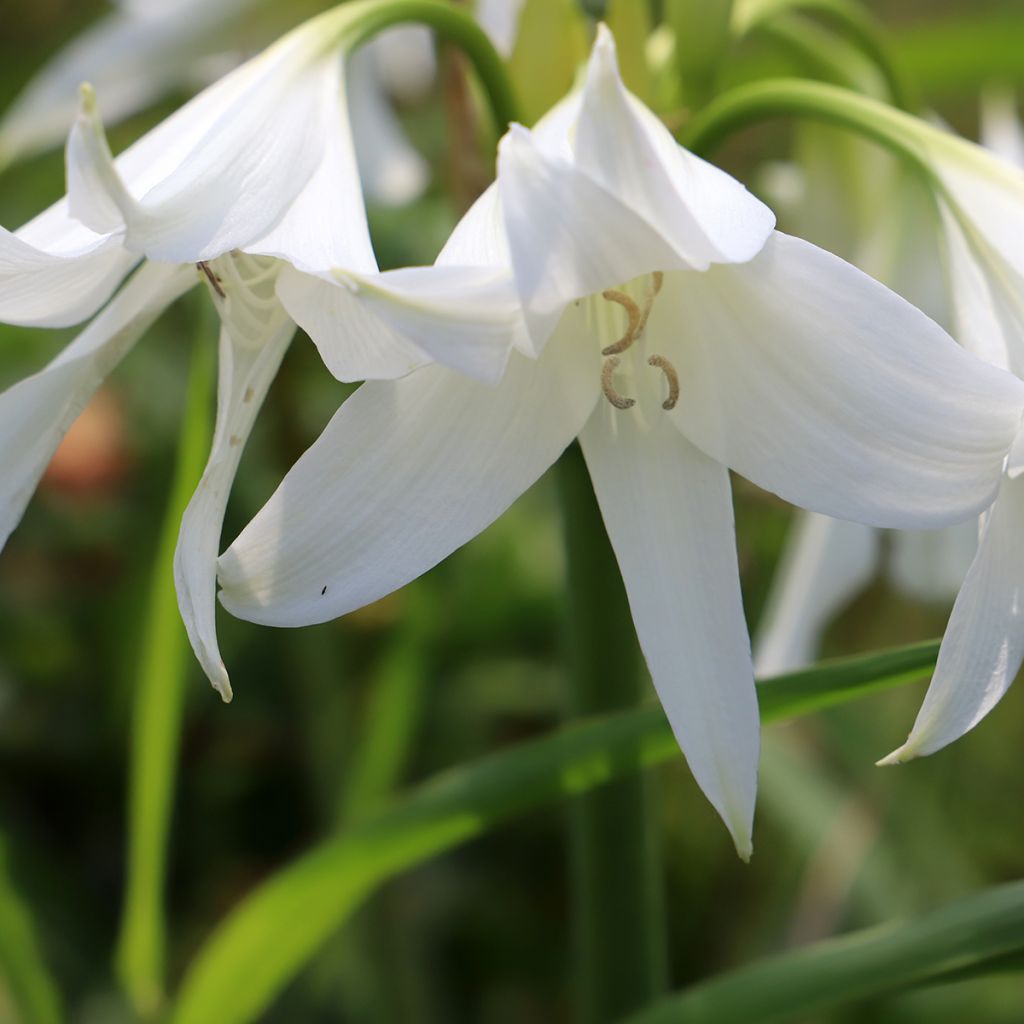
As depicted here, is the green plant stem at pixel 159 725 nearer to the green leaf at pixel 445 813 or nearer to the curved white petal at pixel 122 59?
the green leaf at pixel 445 813

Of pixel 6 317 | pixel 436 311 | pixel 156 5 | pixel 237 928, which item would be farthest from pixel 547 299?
pixel 156 5

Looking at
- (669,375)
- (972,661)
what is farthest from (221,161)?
(972,661)

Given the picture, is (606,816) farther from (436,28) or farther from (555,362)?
(436,28)

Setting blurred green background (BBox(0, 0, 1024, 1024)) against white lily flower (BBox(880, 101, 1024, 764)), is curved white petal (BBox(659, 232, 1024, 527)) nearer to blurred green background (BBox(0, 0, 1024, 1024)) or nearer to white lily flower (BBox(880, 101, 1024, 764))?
white lily flower (BBox(880, 101, 1024, 764))

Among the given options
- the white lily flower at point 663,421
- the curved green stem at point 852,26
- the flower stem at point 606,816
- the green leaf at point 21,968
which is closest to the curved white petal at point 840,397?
the white lily flower at point 663,421

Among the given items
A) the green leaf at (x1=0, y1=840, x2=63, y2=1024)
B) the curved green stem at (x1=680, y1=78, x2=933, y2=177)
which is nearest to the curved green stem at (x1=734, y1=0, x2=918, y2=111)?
the curved green stem at (x1=680, y1=78, x2=933, y2=177)

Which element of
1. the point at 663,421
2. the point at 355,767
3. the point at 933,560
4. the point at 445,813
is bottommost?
the point at 355,767

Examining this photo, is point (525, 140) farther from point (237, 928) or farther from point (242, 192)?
point (237, 928)
